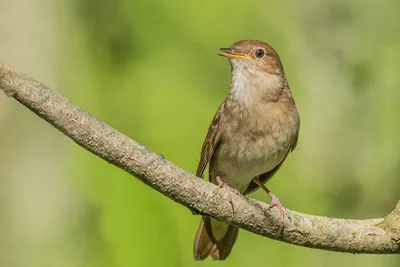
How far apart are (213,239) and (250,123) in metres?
0.91

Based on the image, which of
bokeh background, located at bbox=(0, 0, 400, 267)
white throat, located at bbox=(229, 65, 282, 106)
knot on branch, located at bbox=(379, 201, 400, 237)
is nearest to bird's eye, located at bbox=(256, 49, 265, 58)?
white throat, located at bbox=(229, 65, 282, 106)

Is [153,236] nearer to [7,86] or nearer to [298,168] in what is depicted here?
[298,168]

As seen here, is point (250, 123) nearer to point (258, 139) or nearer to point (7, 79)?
point (258, 139)

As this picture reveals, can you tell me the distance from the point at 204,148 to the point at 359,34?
4894mm

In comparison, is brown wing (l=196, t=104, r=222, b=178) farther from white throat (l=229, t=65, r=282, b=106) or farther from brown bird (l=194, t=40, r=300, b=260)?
white throat (l=229, t=65, r=282, b=106)

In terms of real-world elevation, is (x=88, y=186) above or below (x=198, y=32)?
below

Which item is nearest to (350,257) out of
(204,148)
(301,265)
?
(301,265)

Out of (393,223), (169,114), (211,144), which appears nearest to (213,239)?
(211,144)

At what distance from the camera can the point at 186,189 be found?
390 cm

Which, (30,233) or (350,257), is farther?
(350,257)

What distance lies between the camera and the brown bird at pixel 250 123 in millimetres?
5348

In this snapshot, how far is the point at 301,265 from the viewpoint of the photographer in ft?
29.2

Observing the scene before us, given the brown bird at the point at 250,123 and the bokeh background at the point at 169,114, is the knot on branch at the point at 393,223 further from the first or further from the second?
the bokeh background at the point at 169,114

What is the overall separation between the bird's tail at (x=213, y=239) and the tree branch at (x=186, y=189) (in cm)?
127
